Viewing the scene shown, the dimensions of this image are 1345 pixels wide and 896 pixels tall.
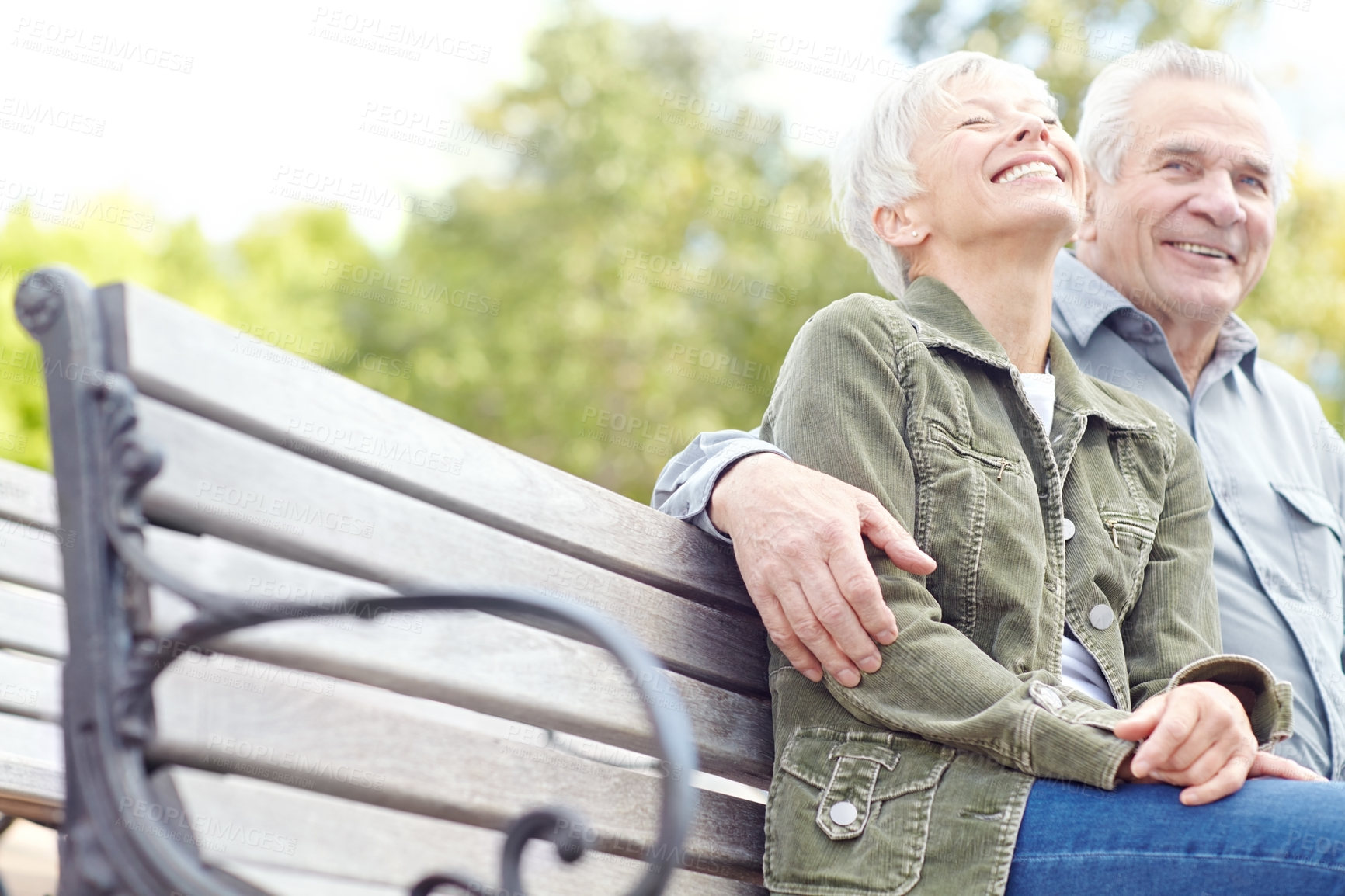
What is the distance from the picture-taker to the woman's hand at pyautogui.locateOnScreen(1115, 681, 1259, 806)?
161cm

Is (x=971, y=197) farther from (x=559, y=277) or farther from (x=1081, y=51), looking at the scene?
(x=559, y=277)

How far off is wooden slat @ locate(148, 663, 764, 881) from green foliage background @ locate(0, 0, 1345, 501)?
→ 13374 millimetres

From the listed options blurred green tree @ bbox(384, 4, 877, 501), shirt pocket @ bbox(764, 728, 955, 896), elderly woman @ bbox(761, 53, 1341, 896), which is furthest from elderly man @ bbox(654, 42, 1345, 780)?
blurred green tree @ bbox(384, 4, 877, 501)

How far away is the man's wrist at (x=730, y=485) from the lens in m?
1.93

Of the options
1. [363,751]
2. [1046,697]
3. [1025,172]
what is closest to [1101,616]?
[1046,697]

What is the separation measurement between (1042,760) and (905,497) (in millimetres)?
450

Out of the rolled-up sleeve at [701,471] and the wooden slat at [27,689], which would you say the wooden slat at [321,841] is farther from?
the wooden slat at [27,689]

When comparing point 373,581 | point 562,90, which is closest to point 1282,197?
point 373,581

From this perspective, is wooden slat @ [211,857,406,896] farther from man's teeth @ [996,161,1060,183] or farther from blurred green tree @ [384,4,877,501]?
blurred green tree @ [384,4,877,501]

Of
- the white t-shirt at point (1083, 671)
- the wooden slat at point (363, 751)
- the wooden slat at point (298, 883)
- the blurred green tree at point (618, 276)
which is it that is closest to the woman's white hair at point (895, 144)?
the white t-shirt at point (1083, 671)

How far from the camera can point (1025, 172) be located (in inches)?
94.9

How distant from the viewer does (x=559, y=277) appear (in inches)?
743

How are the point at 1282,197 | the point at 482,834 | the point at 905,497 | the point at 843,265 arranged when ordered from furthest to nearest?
the point at 843,265, the point at 1282,197, the point at 905,497, the point at 482,834

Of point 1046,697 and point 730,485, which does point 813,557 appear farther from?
point 1046,697
